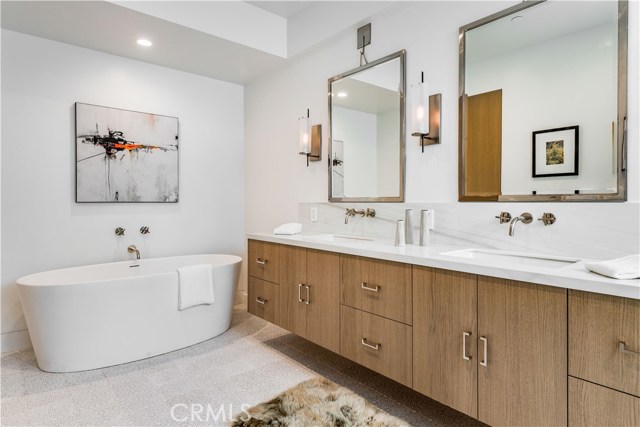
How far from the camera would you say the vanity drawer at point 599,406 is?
3.51 ft

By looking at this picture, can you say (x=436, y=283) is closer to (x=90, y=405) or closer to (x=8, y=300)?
(x=90, y=405)

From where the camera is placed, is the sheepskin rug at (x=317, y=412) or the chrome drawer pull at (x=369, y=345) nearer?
the sheepskin rug at (x=317, y=412)

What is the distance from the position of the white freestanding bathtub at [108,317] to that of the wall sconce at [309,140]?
1181 millimetres

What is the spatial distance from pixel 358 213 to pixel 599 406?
1767 mm

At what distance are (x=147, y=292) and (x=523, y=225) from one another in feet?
8.02

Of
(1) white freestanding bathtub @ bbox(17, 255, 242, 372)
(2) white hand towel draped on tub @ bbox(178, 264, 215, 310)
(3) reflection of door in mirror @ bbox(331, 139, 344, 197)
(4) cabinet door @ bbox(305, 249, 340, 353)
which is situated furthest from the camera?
(3) reflection of door in mirror @ bbox(331, 139, 344, 197)

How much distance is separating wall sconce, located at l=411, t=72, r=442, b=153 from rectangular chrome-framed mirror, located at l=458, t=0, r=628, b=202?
0.16 m

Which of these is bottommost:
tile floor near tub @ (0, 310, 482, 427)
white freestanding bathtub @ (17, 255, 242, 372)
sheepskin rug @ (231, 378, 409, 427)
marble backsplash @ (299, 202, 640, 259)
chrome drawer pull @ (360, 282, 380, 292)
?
tile floor near tub @ (0, 310, 482, 427)

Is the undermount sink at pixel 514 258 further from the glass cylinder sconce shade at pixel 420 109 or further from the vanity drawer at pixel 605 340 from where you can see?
the glass cylinder sconce shade at pixel 420 109

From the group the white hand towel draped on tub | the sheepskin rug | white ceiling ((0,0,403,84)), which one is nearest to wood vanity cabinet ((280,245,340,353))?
the sheepskin rug

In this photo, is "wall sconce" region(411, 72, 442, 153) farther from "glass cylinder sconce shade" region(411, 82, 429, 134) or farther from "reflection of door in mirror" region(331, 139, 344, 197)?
"reflection of door in mirror" region(331, 139, 344, 197)

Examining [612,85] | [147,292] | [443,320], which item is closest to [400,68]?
[612,85]

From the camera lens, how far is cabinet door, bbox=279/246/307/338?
2.36 metres

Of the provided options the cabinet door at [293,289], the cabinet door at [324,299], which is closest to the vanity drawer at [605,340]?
the cabinet door at [324,299]
